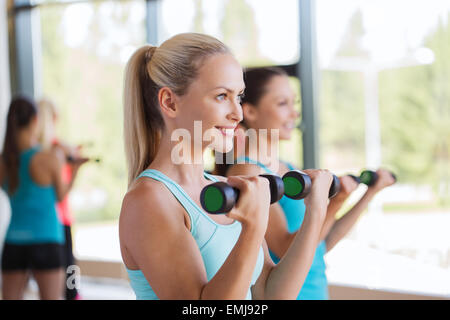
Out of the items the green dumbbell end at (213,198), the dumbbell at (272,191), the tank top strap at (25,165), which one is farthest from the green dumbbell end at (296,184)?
the tank top strap at (25,165)

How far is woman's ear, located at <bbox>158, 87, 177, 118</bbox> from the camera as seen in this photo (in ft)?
3.30

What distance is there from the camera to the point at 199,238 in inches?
37.1

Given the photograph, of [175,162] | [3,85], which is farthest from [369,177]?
[3,85]

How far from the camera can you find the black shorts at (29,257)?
9.02 ft

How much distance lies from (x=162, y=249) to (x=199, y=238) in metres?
0.11

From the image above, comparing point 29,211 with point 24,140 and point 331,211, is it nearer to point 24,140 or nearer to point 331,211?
point 24,140

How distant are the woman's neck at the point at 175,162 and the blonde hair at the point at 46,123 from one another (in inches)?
79.3

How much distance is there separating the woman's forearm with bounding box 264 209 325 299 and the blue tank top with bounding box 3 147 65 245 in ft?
→ 6.80

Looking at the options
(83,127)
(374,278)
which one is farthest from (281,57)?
(83,127)

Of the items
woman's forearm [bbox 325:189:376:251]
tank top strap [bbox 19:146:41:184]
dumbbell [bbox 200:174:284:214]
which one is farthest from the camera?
tank top strap [bbox 19:146:41:184]

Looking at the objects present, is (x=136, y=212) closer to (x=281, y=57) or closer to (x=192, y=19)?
(x=281, y=57)

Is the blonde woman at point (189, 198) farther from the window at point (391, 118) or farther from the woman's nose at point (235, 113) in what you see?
the window at point (391, 118)

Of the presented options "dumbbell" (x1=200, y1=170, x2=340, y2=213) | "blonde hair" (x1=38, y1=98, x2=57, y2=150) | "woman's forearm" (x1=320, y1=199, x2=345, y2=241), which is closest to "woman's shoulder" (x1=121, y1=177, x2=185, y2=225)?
"dumbbell" (x1=200, y1=170, x2=340, y2=213)

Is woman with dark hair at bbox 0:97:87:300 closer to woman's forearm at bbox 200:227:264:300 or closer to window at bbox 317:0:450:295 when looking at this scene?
window at bbox 317:0:450:295
